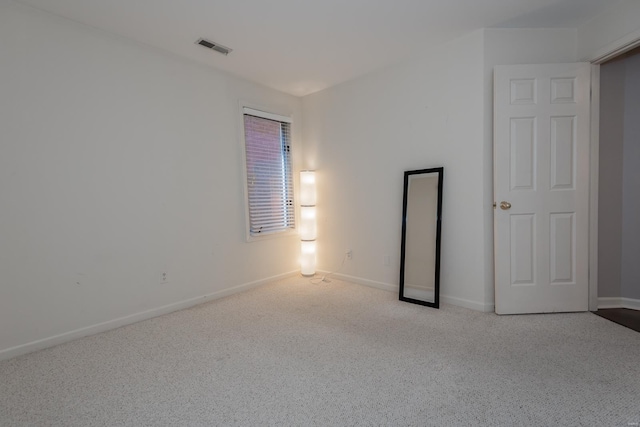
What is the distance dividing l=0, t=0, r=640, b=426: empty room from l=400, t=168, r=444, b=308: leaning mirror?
0.9 inches

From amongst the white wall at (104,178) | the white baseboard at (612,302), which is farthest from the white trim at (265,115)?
the white baseboard at (612,302)

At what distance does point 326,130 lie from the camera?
4070mm

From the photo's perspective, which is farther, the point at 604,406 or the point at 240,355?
the point at 240,355

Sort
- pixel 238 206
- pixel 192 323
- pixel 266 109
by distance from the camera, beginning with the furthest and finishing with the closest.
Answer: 1. pixel 266 109
2. pixel 238 206
3. pixel 192 323

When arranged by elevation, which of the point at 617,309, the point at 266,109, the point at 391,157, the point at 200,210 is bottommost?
the point at 617,309

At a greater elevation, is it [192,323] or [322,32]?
[322,32]

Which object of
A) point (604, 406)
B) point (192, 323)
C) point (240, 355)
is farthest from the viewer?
point (192, 323)

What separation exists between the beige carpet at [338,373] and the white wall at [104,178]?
42 centimetres

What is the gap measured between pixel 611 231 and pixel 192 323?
13.4ft

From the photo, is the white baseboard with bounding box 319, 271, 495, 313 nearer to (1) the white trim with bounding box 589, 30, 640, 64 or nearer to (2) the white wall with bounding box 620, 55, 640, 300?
(2) the white wall with bounding box 620, 55, 640, 300

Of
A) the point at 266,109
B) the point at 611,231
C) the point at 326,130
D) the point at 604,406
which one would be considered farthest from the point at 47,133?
the point at 611,231

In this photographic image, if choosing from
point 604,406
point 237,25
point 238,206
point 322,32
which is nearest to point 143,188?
point 238,206

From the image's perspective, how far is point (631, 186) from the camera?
286 centimetres

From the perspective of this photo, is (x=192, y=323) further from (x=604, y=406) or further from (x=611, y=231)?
(x=611, y=231)
